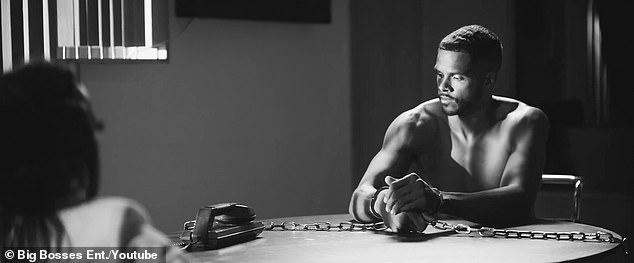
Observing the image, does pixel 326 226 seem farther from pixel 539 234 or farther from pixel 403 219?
pixel 539 234

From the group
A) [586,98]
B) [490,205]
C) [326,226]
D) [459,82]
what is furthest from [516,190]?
[586,98]

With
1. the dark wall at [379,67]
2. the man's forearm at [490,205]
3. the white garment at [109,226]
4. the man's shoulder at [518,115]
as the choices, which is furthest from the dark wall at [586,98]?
the white garment at [109,226]

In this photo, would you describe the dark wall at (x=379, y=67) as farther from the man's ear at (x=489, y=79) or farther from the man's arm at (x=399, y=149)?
the man's ear at (x=489, y=79)

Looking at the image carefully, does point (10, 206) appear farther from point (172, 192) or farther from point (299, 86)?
point (299, 86)

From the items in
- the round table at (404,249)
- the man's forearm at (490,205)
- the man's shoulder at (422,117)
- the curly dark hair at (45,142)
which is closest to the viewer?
the curly dark hair at (45,142)

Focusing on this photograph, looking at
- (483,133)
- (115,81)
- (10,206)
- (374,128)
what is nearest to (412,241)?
(483,133)

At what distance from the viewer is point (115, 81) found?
11.3 ft

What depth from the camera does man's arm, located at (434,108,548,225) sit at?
7.20ft

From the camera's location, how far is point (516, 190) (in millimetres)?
2252

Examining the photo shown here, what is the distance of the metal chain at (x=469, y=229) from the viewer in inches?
80.5

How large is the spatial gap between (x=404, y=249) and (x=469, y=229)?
0.27 metres

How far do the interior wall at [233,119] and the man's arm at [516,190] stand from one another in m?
1.66

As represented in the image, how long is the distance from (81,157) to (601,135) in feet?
12.2

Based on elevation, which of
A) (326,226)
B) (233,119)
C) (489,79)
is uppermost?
(489,79)
